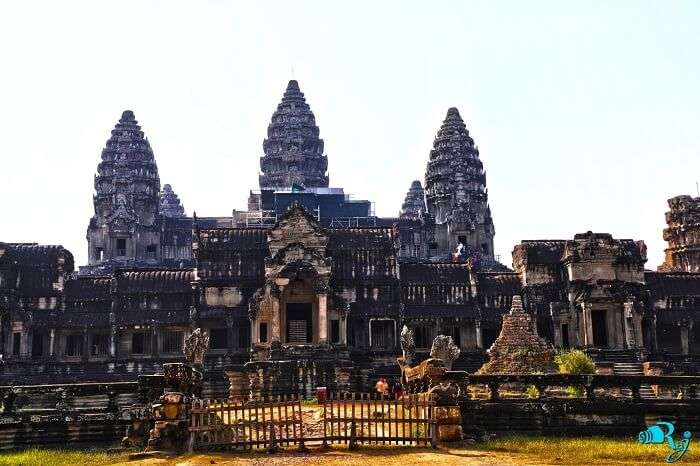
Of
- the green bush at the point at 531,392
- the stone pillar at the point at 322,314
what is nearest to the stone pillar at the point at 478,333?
the stone pillar at the point at 322,314

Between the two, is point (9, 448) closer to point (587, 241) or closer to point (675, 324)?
point (587, 241)

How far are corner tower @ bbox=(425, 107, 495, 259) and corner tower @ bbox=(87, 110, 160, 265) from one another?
24341mm

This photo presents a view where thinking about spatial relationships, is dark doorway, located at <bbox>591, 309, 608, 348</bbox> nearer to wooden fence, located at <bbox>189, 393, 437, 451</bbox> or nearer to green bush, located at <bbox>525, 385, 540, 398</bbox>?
green bush, located at <bbox>525, 385, 540, 398</bbox>

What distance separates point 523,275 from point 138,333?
883 inches

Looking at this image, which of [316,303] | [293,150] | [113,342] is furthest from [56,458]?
[293,150]

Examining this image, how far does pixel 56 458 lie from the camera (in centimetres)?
2033

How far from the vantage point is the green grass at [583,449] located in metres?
18.7

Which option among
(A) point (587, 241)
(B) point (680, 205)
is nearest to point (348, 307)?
(A) point (587, 241)

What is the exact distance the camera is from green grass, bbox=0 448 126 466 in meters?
19.5

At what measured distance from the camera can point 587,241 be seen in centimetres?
4834

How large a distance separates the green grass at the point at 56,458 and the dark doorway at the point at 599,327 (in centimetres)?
3386

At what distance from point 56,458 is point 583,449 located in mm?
12804

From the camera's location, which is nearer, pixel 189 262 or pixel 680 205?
pixel 680 205

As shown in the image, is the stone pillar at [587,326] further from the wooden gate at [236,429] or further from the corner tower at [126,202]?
the corner tower at [126,202]
